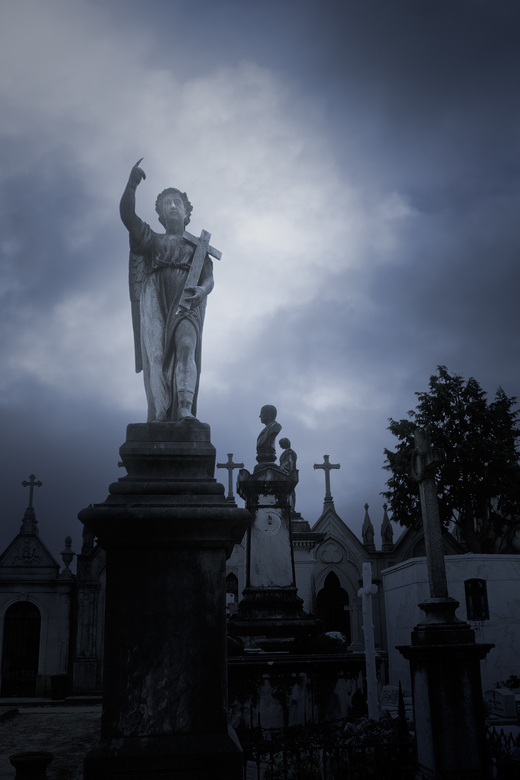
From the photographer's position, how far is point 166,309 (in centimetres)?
474

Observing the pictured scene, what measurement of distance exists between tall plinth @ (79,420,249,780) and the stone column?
3.53 metres

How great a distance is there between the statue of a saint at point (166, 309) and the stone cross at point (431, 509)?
413 cm

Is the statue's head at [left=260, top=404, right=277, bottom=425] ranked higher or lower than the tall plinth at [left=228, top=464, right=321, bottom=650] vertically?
higher

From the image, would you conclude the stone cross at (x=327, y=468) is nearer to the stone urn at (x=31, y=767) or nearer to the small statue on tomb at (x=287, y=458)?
the small statue on tomb at (x=287, y=458)

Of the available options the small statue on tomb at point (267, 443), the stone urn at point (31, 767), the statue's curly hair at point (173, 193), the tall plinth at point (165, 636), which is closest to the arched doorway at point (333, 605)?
the small statue on tomb at point (267, 443)

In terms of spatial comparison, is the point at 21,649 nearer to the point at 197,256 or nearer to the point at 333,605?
the point at 333,605

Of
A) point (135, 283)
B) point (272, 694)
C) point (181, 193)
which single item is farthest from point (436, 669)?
point (181, 193)

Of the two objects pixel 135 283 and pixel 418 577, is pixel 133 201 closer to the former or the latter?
pixel 135 283

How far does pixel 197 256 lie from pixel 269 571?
22.2 ft

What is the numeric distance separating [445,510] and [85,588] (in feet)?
48.7

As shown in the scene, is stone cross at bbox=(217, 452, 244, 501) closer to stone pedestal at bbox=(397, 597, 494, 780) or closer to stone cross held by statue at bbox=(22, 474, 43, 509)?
stone cross held by statue at bbox=(22, 474, 43, 509)

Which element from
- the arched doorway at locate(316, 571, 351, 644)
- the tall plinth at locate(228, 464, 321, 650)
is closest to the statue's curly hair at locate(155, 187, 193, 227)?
the tall plinth at locate(228, 464, 321, 650)

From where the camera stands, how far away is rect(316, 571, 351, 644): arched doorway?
28.2m

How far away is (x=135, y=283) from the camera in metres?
4.85
